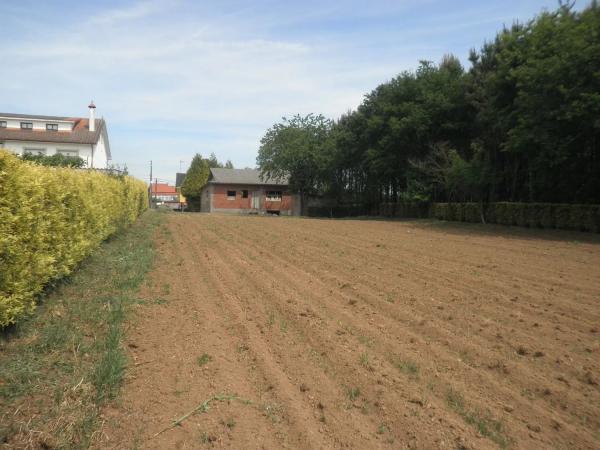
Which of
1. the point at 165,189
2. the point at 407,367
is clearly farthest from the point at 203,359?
the point at 165,189

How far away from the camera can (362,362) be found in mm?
4395

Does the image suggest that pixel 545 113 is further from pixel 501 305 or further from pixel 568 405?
pixel 568 405

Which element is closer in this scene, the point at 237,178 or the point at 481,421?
the point at 481,421

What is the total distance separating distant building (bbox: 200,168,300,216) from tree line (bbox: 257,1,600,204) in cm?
419

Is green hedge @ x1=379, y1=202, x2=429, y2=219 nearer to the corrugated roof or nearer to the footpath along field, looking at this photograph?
the corrugated roof

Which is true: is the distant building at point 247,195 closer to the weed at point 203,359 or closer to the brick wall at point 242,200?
the brick wall at point 242,200

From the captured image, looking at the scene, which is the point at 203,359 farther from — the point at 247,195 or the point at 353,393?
the point at 247,195

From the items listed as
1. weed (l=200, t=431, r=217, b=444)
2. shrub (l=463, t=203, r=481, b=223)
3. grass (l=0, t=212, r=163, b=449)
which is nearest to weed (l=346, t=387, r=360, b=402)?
weed (l=200, t=431, r=217, b=444)

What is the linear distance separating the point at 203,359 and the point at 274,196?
159 feet

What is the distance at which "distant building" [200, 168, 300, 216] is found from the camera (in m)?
50.8

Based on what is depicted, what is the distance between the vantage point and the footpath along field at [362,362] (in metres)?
3.28

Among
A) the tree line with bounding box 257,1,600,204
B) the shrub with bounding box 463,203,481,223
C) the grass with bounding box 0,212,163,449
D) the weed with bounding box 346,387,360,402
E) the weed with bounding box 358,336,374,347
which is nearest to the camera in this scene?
the grass with bounding box 0,212,163,449

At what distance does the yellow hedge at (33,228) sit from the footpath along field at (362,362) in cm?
118

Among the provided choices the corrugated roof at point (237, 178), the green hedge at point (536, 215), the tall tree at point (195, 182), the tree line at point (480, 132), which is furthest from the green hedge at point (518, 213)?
the tall tree at point (195, 182)
